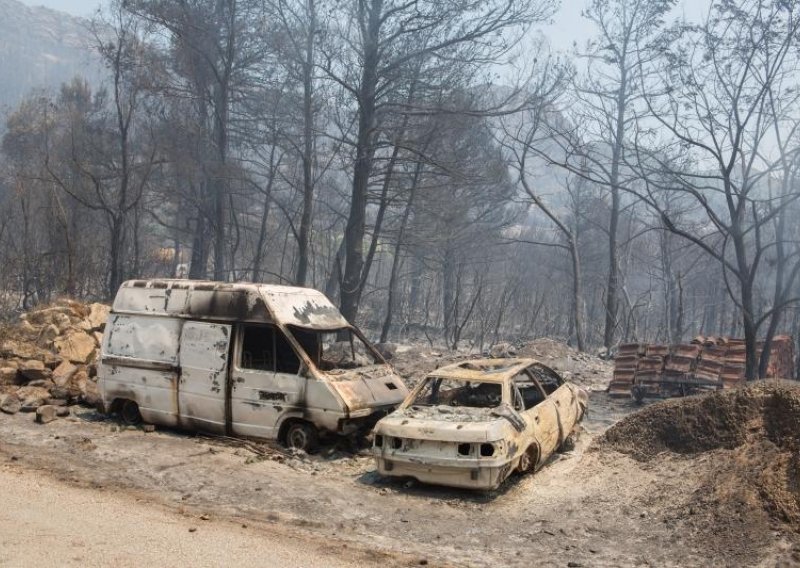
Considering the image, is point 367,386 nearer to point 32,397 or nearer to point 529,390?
point 529,390

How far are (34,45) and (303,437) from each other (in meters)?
199

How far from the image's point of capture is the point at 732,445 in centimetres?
801

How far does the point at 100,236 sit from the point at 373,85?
19.0 m

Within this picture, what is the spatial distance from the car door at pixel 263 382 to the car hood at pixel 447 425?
65.9 inches

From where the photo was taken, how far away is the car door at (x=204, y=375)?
9867 millimetres

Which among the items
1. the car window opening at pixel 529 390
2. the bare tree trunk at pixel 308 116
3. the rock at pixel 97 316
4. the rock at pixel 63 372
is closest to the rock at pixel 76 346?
the rock at pixel 97 316

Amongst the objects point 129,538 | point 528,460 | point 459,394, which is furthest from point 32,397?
point 528,460

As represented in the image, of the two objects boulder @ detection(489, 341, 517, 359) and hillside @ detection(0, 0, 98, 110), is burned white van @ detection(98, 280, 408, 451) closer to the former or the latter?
boulder @ detection(489, 341, 517, 359)

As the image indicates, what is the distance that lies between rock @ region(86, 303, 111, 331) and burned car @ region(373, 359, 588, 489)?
8.89 metres

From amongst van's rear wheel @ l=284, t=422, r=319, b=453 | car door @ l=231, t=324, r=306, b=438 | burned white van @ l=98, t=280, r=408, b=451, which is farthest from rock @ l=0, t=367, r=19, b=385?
van's rear wheel @ l=284, t=422, r=319, b=453

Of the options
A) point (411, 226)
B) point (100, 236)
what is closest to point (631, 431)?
point (411, 226)

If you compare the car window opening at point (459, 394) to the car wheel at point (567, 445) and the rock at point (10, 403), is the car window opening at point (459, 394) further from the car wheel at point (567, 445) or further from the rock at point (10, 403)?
the rock at point (10, 403)

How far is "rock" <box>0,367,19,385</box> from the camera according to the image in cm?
1240

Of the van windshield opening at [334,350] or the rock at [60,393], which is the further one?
the rock at [60,393]
